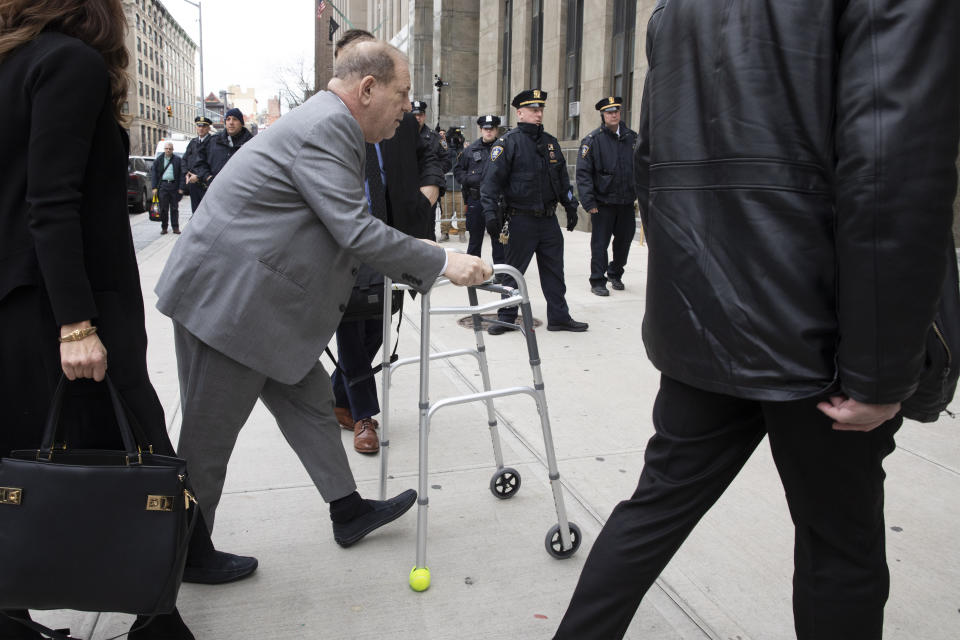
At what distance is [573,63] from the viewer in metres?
19.7

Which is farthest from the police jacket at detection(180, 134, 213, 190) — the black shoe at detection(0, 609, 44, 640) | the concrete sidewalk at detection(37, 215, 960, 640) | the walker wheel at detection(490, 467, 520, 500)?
the black shoe at detection(0, 609, 44, 640)

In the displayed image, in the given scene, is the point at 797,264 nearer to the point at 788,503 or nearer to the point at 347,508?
the point at 788,503

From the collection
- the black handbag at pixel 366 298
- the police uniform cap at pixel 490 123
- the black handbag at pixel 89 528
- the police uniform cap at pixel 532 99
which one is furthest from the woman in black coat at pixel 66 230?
the police uniform cap at pixel 490 123

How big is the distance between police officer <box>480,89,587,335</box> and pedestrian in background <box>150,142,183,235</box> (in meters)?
10.3

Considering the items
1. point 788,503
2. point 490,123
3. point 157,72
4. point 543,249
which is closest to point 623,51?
point 490,123

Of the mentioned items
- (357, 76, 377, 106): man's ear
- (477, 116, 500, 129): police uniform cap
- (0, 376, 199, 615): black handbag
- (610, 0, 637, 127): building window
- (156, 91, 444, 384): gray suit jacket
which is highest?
(610, 0, 637, 127): building window

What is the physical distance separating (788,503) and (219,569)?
2028mm

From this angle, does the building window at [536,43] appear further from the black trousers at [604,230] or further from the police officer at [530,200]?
the police officer at [530,200]

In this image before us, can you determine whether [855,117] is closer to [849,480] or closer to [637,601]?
[849,480]

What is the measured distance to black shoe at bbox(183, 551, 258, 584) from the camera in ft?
9.37

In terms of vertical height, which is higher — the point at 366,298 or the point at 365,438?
the point at 366,298

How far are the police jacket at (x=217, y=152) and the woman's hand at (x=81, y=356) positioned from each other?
9.55m

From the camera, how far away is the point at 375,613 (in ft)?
8.89

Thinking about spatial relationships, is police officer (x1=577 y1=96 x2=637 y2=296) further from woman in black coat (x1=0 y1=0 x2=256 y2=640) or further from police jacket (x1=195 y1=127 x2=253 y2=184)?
woman in black coat (x1=0 y1=0 x2=256 y2=640)
